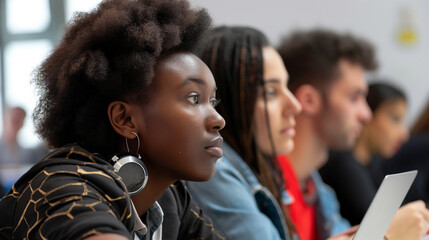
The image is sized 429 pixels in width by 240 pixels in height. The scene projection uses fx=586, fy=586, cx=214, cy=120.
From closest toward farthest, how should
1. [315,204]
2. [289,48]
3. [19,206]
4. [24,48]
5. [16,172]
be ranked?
1. [19,206]
2. [315,204]
3. [289,48]
4. [16,172]
5. [24,48]

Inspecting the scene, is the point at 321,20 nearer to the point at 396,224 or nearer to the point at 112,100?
the point at 396,224

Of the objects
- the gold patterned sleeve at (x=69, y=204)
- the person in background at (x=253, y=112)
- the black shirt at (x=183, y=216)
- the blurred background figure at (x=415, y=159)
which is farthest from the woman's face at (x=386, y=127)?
the gold patterned sleeve at (x=69, y=204)

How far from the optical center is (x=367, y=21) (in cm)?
389

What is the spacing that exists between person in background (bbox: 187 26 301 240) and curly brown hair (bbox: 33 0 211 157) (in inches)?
17.8

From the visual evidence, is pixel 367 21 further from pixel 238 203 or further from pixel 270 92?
pixel 238 203

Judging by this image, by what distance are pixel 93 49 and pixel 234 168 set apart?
55 centimetres

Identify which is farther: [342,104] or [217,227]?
[342,104]

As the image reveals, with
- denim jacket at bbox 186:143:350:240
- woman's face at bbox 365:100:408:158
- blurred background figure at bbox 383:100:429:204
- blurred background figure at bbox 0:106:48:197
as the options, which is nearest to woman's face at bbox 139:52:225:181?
denim jacket at bbox 186:143:350:240

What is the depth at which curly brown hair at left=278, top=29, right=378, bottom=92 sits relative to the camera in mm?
1840

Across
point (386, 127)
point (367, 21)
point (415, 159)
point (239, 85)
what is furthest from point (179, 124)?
point (367, 21)

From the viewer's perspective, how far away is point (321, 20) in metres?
3.53

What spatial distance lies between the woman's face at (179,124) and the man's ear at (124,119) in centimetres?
1

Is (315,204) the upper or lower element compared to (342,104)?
lower

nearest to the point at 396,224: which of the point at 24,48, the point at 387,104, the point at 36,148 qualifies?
the point at 387,104
